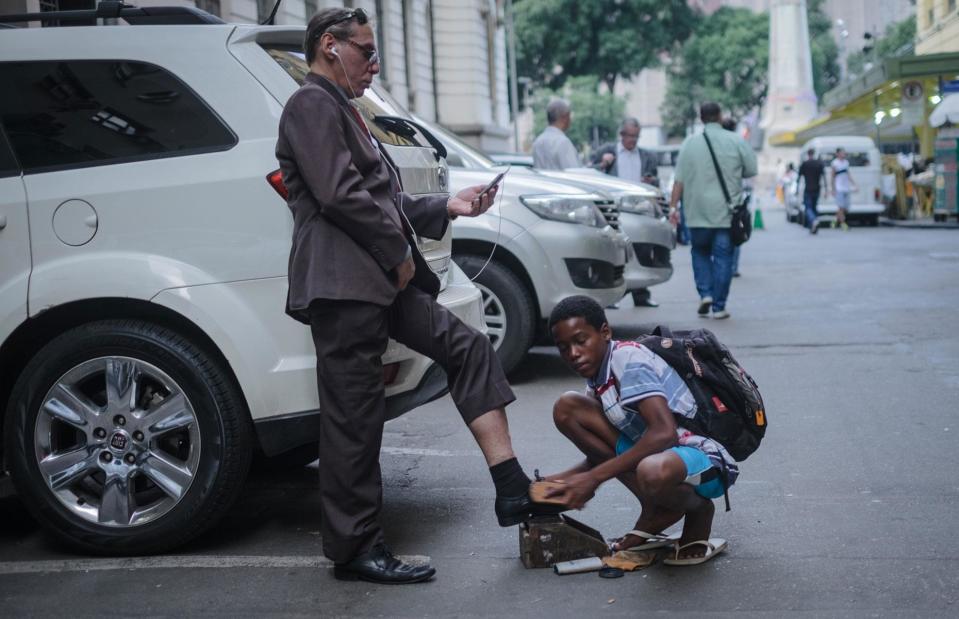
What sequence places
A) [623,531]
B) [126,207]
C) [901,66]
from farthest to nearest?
[901,66]
[623,531]
[126,207]

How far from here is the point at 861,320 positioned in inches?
439

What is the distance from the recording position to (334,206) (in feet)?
13.2

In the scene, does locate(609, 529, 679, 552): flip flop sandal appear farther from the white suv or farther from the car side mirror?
the car side mirror

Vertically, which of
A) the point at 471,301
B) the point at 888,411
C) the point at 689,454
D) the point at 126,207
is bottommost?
the point at 888,411

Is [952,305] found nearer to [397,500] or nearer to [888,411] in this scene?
[888,411]

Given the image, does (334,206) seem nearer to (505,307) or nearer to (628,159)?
(505,307)

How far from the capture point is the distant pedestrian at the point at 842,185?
28250 millimetres

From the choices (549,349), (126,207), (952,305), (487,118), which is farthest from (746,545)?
(487,118)

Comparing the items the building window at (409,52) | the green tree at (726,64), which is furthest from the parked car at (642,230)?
the green tree at (726,64)

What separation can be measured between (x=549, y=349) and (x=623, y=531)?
17.7 feet

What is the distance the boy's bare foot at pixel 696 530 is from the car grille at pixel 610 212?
185 inches

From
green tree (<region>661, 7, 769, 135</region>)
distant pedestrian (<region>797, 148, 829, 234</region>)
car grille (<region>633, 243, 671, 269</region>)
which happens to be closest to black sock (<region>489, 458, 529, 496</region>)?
car grille (<region>633, 243, 671, 269</region>)

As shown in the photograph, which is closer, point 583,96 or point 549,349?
point 549,349

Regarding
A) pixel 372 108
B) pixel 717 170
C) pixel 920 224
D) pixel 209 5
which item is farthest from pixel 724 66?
pixel 372 108
